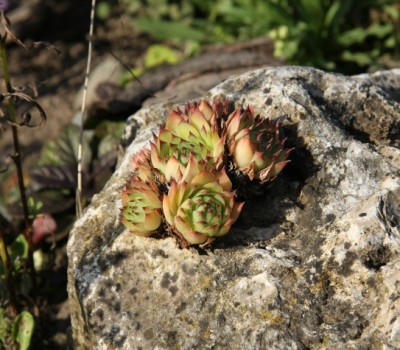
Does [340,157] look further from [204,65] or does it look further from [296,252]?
[204,65]

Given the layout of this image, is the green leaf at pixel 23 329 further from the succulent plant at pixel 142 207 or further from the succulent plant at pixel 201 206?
the succulent plant at pixel 201 206

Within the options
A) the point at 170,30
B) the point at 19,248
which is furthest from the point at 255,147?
the point at 170,30

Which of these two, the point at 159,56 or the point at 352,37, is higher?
the point at 159,56

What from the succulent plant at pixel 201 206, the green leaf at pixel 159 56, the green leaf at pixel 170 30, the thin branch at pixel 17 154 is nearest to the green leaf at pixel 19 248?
the thin branch at pixel 17 154

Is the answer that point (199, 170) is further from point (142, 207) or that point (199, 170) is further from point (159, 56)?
point (159, 56)

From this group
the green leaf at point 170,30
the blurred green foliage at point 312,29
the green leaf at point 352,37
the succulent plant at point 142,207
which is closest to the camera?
the succulent plant at point 142,207

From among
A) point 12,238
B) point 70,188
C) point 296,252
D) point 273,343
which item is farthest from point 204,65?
point 273,343

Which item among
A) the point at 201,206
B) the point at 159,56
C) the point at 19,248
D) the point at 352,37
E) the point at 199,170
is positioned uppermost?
the point at 159,56

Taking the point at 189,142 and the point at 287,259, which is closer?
the point at 287,259
